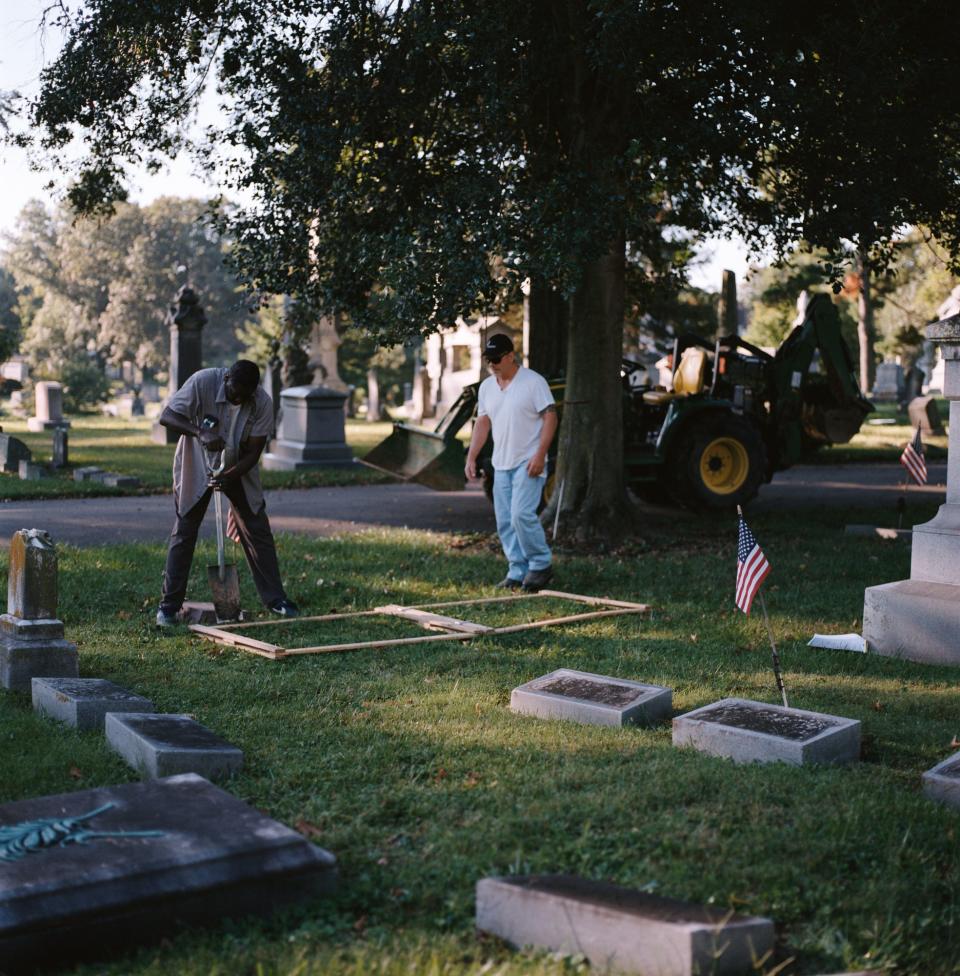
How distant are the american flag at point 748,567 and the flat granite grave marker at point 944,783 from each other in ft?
5.48

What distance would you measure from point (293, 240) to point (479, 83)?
245cm

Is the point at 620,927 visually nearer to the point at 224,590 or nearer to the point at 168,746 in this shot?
the point at 168,746

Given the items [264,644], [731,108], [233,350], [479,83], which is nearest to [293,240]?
[479,83]

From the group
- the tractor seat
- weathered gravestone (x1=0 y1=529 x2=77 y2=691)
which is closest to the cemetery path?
the tractor seat

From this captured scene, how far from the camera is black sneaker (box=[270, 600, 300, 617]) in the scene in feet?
29.3

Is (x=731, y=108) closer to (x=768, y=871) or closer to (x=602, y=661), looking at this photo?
(x=602, y=661)

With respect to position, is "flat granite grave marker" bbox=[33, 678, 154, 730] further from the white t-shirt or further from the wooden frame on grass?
the white t-shirt

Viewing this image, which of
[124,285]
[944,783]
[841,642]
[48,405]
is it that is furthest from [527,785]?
[124,285]

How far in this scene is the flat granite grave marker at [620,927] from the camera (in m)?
3.50

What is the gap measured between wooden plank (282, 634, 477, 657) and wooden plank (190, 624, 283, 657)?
0.29ft

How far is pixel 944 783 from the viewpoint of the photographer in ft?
16.4

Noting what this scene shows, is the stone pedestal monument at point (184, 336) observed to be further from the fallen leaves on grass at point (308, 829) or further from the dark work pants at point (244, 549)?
the fallen leaves on grass at point (308, 829)

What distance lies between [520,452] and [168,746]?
5111mm

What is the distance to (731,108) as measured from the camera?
11.0 metres
